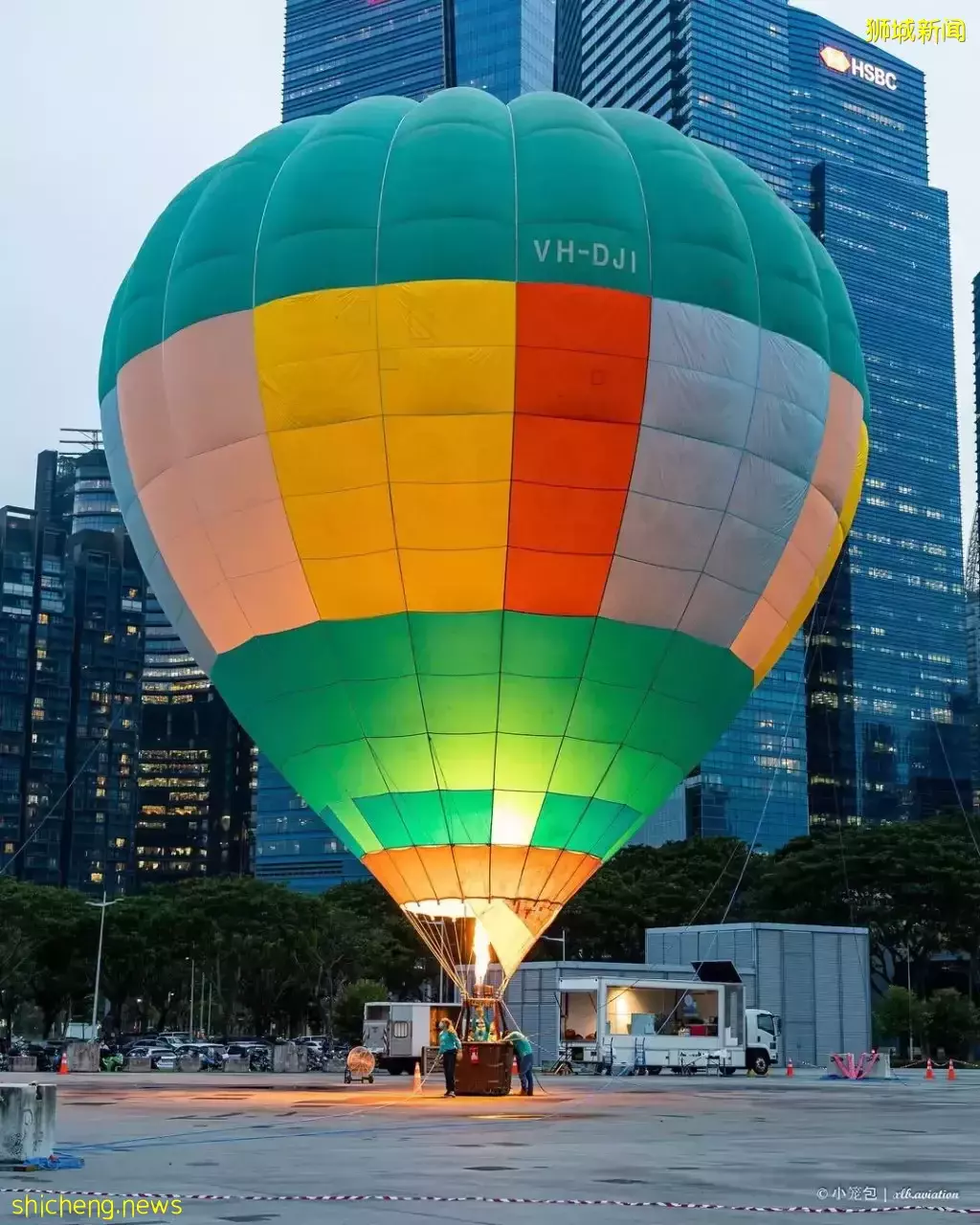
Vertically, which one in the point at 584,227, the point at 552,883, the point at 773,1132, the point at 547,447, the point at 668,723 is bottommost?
the point at 773,1132

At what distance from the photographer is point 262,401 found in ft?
76.9

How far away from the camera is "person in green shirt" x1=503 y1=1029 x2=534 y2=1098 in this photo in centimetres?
2547

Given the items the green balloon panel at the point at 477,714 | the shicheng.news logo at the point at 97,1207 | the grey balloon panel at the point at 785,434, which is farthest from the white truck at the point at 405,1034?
the shicheng.news logo at the point at 97,1207

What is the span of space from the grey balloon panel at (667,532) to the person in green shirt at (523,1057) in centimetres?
798

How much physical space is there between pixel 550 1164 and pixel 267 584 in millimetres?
12024

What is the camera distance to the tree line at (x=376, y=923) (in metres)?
76.2

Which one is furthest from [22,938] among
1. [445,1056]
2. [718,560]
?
[718,560]

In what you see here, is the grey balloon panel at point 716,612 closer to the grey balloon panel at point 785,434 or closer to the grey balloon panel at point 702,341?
the grey balloon panel at point 785,434

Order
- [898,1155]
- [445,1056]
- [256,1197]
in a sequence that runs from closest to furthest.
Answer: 1. [256,1197]
2. [898,1155]
3. [445,1056]

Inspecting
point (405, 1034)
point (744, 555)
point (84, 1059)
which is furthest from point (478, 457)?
point (84, 1059)

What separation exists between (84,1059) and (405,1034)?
14118 millimetres

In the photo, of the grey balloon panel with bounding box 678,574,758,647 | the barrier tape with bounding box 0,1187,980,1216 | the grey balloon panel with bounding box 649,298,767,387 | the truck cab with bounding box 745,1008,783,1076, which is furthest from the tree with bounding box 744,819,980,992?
the barrier tape with bounding box 0,1187,980,1216

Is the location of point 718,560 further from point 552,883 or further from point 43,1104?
point 43,1104

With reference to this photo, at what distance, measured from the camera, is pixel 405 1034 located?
152ft
